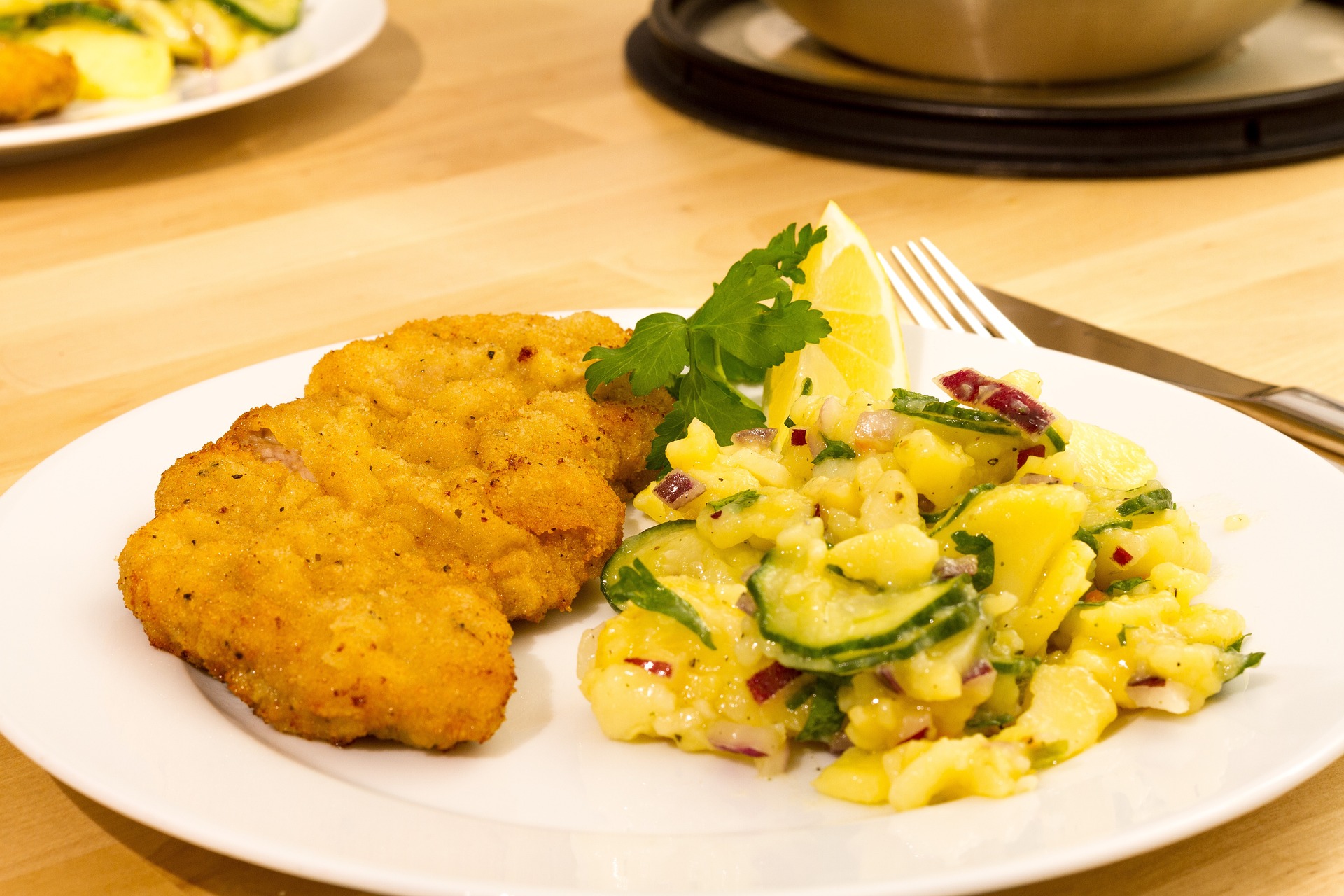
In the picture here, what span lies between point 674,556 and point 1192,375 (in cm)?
119

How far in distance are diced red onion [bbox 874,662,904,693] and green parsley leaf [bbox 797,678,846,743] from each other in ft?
0.19

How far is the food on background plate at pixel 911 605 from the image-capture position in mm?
1507

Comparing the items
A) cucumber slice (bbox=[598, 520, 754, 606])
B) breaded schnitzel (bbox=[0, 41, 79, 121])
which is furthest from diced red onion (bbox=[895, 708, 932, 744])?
breaded schnitzel (bbox=[0, 41, 79, 121])

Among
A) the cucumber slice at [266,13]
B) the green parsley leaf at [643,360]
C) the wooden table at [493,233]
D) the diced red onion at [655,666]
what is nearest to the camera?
the diced red onion at [655,666]

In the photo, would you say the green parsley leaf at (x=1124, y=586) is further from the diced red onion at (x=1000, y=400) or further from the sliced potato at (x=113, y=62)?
the sliced potato at (x=113, y=62)

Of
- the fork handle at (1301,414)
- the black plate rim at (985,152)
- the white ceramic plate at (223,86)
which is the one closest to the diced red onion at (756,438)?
the fork handle at (1301,414)

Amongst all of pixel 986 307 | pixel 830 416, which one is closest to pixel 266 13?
pixel 986 307

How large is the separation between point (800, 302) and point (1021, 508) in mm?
694

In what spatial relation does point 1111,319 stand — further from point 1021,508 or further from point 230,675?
point 230,675

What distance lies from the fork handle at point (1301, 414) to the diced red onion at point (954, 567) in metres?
0.94

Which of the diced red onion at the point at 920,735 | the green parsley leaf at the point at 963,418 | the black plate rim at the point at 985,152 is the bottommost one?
the black plate rim at the point at 985,152

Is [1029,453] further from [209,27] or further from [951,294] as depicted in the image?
[209,27]

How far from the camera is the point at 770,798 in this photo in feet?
4.99

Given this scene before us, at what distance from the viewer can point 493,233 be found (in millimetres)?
3512
